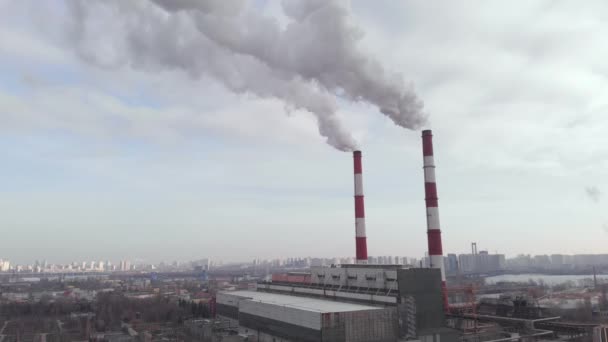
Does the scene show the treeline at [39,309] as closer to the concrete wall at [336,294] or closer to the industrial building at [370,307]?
the concrete wall at [336,294]

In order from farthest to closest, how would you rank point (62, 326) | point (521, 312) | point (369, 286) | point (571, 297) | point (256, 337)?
point (571, 297) → point (62, 326) → point (521, 312) → point (256, 337) → point (369, 286)

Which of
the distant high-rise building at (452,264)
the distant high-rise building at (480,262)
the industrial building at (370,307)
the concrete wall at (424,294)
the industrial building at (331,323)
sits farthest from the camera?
the distant high-rise building at (480,262)

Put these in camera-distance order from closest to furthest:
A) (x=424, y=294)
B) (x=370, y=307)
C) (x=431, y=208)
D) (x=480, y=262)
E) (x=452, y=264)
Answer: (x=370, y=307) < (x=424, y=294) < (x=431, y=208) < (x=452, y=264) < (x=480, y=262)

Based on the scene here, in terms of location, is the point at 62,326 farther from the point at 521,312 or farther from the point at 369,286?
the point at 521,312

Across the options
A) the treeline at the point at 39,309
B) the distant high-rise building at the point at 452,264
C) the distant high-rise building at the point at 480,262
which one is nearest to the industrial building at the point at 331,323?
the treeline at the point at 39,309

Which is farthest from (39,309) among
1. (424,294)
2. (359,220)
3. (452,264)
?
(452,264)

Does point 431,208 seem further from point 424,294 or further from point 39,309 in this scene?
point 39,309

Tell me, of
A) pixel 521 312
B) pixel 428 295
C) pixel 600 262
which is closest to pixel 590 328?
pixel 521 312
